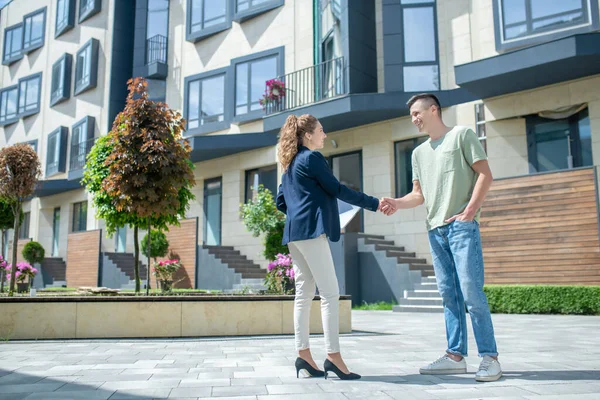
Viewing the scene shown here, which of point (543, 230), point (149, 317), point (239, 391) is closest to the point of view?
point (239, 391)

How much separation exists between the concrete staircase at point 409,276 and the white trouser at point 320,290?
8.67 m

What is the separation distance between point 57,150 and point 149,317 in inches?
923

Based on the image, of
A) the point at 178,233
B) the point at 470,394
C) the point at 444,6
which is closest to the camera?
the point at 470,394

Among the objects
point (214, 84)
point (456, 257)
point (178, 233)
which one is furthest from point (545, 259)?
point (214, 84)

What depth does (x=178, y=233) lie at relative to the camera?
61.6 feet

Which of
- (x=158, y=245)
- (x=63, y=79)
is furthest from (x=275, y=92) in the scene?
(x=63, y=79)

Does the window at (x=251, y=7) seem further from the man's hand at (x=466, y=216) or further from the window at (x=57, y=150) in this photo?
the man's hand at (x=466, y=216)

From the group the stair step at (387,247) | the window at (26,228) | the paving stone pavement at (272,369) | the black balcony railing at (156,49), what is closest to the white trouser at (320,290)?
the paving stone pavement at (272,369)

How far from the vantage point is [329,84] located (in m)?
17.1

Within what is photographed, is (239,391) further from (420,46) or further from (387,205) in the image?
(420,46)

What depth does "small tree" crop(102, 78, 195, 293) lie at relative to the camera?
28.8 ft

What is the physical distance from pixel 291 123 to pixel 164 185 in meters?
5.14

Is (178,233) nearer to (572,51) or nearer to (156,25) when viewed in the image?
(156,25)

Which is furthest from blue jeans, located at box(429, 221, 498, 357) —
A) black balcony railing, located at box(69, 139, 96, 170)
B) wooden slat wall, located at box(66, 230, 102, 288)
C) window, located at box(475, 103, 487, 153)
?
black balcony railing, located at box(69, 139, 96, 170)
